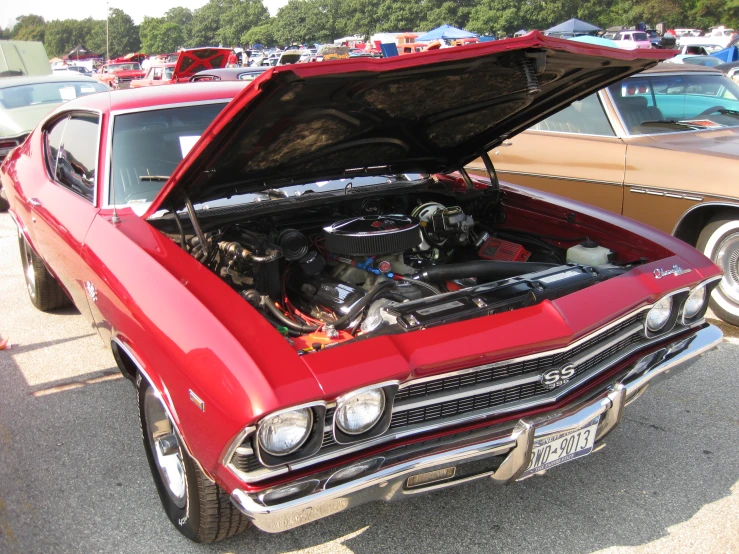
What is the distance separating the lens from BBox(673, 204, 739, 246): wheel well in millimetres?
4336

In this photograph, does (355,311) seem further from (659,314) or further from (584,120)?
(584,120)

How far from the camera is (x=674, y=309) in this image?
2588mm

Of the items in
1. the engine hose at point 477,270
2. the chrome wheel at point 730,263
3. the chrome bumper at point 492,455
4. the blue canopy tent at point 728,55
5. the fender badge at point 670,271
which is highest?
the fender badge at point 670,271

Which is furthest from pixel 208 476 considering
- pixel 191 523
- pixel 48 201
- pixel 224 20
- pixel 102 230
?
pixel 224 20

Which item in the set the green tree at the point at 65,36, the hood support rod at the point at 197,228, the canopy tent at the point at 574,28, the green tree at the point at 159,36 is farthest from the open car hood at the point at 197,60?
the green tree at the point at 65,36

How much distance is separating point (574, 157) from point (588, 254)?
93.0 inches

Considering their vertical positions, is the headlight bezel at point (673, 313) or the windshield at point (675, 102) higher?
the windshield at point (675, 102)

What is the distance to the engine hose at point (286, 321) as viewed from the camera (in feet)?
7.95

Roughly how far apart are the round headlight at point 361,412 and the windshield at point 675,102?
3.95 meters

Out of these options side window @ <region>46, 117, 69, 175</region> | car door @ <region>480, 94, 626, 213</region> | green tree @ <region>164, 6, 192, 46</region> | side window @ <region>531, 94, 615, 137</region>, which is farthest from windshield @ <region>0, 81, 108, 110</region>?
green tree @ <region>164, 6, 192, 46</region>

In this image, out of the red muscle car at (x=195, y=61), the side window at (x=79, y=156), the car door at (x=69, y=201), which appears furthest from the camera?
the red muscle car at (x=195, y=61)

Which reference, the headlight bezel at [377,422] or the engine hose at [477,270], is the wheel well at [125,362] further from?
the engine hose at [477,270]

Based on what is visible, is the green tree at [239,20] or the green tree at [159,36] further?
the green tree at [239,20]

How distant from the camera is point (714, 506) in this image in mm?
2492
